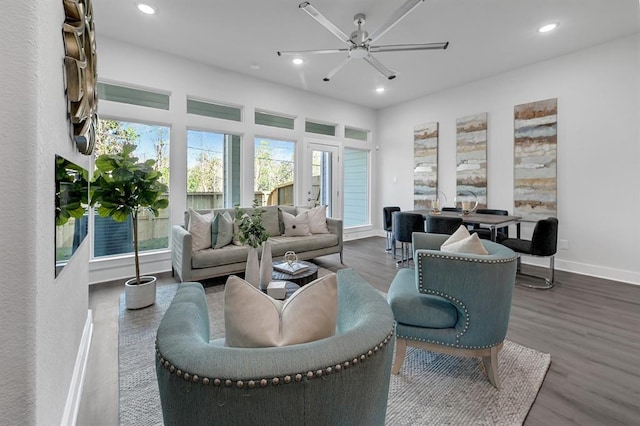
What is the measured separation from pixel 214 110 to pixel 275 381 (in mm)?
4830

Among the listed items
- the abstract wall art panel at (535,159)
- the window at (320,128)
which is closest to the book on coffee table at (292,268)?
the abstract wall art panel at (535,159)

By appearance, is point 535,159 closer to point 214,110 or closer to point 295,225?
point 295,225

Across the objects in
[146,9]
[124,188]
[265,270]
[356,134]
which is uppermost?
[146,9]

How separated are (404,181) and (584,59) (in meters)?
3.44

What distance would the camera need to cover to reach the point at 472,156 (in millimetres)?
5273

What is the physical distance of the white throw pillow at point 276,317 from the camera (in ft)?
2.62

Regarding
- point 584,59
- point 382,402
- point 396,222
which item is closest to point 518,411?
point 382,402

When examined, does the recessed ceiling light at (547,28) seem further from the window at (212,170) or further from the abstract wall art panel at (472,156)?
the window at (212,170)

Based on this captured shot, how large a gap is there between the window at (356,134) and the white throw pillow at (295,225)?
9.67ft

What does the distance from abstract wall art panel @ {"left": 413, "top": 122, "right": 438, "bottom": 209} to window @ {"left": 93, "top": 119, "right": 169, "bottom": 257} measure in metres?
4.84

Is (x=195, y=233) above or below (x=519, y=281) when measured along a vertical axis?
above

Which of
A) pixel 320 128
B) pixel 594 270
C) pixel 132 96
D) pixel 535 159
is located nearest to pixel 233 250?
pixel 132 96

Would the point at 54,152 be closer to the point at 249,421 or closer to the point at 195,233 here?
the point at 249,421

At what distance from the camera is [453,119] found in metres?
5.60
